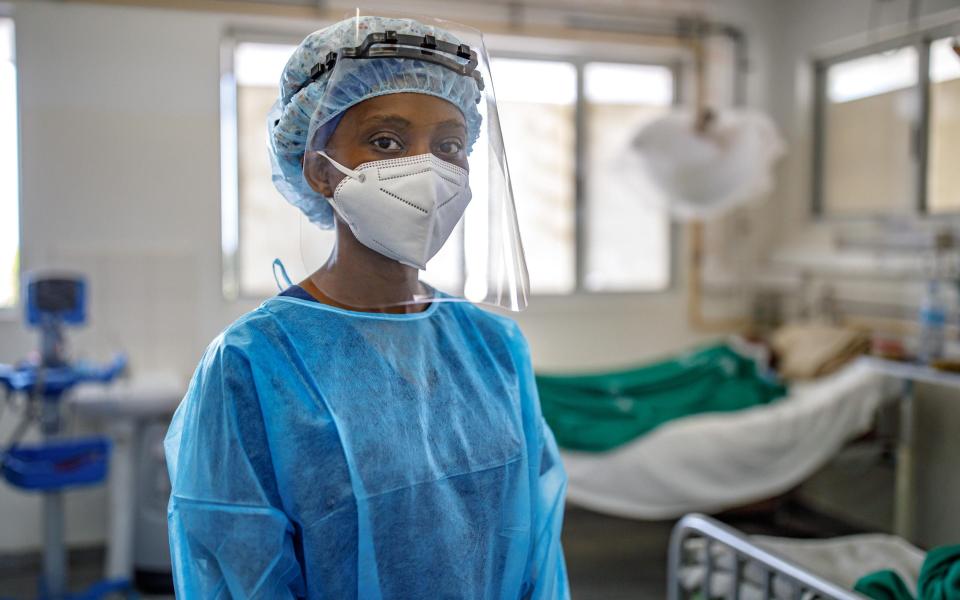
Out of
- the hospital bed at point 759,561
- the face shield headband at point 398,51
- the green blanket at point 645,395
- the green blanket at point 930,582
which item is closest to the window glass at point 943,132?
the green blanket at point 645,395

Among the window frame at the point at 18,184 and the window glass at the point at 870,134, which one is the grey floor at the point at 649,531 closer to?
the window frame at the point at 18,184

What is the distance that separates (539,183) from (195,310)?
1.67m

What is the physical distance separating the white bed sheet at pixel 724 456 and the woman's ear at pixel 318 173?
1.86m

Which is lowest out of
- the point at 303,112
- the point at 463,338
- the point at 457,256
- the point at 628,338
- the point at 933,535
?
the point at 933,535

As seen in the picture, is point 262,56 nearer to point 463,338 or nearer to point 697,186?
point 697,186

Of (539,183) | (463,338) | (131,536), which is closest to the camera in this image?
(463,338)

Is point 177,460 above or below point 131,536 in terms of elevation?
above

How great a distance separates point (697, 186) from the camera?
10.2 ft

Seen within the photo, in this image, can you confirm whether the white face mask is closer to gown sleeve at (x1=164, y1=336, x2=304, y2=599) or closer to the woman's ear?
the woman's ear

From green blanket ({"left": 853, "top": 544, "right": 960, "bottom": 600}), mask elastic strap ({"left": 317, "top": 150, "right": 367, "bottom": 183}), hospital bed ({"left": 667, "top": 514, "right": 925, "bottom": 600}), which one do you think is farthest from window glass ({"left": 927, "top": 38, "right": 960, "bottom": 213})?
mask elastic strap ({"left": 317, "top": 150, "right": 367, "bottom": 183})

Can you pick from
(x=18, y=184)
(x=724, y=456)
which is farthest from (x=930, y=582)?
(x=18, y=184)

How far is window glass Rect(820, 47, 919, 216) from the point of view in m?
3.45

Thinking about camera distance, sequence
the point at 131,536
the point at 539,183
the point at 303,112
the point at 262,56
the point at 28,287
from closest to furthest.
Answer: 1. the point at 303,112
2. the point at 28,287
3. the point at 131,536
4. the point at 262,56
5. the point at 539,183

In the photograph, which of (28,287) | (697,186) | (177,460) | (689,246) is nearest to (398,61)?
(177,460)
